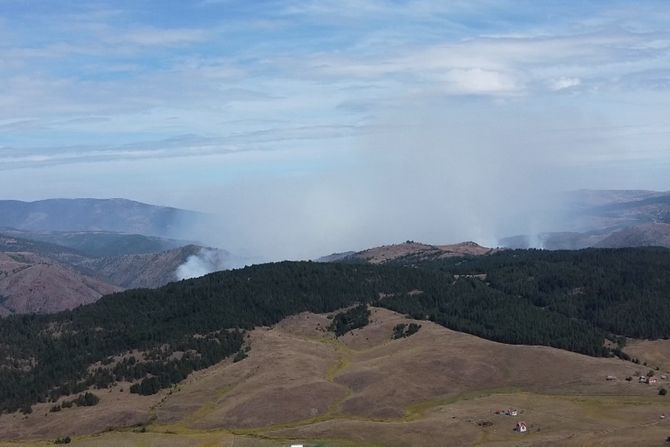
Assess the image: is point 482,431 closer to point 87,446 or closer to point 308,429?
point 308,429

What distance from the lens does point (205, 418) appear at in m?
180

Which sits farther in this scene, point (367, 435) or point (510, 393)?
point (510, 393)

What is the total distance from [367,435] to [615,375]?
72509mm

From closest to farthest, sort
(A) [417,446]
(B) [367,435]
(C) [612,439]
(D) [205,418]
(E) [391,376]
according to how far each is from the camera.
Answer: (C) [612,439], (A) [417,446], (B) [367,435], (D) [205,418], (E) [391,376]

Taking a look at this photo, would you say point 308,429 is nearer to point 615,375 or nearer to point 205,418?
point 205,418

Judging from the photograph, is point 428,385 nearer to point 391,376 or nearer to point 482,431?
point 391,376

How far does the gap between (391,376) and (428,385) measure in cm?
1009

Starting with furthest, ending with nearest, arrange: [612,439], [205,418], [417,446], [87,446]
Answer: [205,418] < [87,446] < [417,446] < [612,439]

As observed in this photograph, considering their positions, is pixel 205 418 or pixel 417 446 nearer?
pixel 417 446

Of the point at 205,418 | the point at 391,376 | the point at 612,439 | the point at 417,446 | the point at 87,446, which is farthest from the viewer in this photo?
the point at 391,376

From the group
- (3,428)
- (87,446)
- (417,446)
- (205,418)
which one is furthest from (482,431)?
(3,428)

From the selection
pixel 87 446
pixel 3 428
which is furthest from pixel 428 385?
pixel 3 428

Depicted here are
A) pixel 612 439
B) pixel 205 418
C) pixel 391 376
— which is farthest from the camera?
pixel 391 376

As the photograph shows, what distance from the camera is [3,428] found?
19825 centimetres
